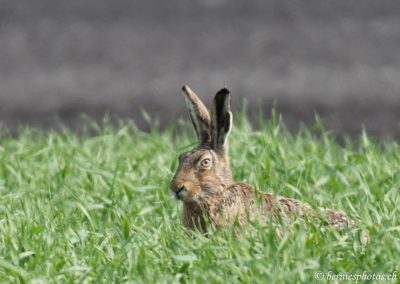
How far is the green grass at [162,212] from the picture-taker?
448 centimetres

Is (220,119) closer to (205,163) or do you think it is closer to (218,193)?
(205,163)

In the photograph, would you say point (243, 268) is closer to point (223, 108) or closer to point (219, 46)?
point (223, 108)

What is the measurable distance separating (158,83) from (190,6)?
2.73ft

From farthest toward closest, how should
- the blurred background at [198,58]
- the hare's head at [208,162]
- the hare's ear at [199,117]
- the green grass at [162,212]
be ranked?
the blurred background at [198,58], the hare's ear at [199,117], the hare's head at [208,162], the green grass at [162,212]

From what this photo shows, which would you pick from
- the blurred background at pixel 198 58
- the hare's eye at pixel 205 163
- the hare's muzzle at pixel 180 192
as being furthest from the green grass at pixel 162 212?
the blurred background at pixel 198 58

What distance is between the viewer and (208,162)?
532 cm

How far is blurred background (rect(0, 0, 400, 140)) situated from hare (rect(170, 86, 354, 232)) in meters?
3.14

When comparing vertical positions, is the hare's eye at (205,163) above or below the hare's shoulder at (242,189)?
above

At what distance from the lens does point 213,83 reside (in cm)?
895

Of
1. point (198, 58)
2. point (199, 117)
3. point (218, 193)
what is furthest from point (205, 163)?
point (198, 58)

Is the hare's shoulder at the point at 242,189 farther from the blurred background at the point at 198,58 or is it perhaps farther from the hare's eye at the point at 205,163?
the blurred background at the point at 198,58

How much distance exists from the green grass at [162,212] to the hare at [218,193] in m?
0.14

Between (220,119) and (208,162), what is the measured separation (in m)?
0.20

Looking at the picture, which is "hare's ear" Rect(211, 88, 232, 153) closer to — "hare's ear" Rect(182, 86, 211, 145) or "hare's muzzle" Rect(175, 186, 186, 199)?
"hare's ear" Rect(182, 86, 211, 145)
